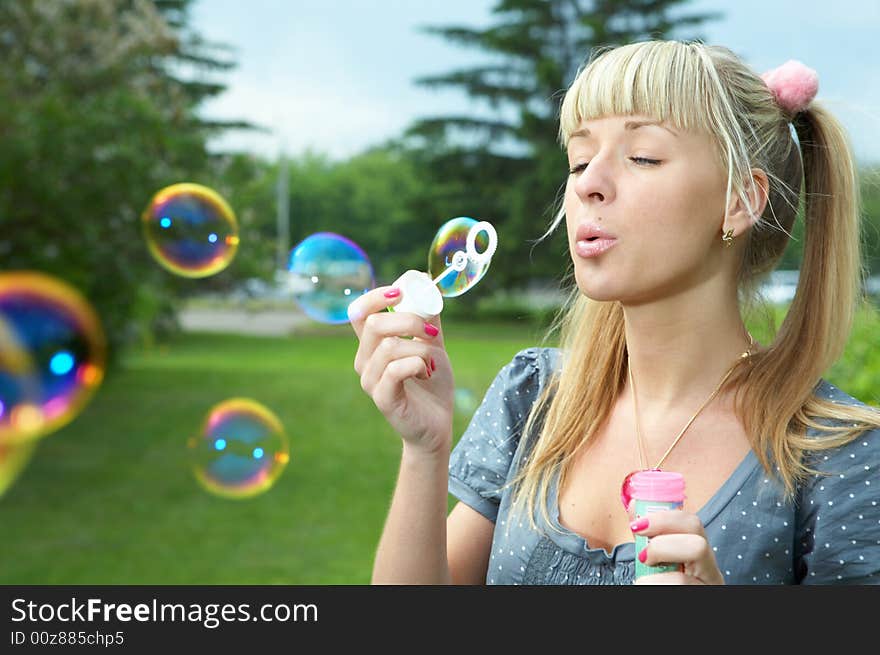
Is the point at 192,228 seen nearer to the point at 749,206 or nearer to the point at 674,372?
the point at 674,372

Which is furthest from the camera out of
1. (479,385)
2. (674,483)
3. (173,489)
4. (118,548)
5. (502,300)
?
(502,300)

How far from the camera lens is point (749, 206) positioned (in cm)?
154

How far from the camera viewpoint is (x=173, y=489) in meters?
7.82

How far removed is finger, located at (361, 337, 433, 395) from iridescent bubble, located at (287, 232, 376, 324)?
1013mm

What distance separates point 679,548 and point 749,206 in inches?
22.8

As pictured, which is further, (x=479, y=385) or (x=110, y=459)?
(x=479, y=385)

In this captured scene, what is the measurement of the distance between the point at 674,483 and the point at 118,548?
5.56 meters

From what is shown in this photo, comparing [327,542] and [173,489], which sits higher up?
[173,489]

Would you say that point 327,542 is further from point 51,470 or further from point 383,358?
point 383,358

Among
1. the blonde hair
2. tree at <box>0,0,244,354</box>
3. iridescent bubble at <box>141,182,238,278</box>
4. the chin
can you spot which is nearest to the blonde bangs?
the blonde hair

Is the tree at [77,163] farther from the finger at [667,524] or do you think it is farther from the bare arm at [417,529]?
the finger at [667,524]

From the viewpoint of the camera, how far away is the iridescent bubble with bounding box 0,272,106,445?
5.09m

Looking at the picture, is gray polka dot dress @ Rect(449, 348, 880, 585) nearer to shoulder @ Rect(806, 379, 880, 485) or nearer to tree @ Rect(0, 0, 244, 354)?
shoulder @ Rect(806, 379, 880, 485)

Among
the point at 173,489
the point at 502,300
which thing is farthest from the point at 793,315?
the point at 502,300
